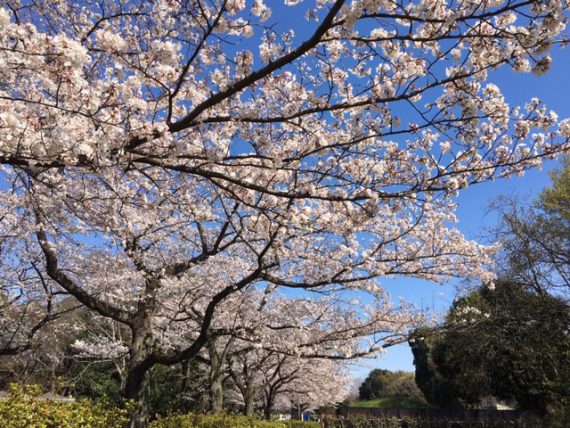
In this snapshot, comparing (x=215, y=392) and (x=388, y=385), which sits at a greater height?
(x=215, y=392)

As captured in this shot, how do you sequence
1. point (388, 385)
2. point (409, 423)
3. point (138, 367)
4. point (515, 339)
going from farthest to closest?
point (388, 385) < point (409, 423) < point (515, 339) < point (138, 367)

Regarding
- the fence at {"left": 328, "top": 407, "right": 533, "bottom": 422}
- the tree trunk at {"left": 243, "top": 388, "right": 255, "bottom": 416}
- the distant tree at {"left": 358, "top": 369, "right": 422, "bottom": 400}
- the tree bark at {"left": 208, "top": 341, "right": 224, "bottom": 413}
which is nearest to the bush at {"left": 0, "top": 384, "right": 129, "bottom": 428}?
the tree bark at {"left": 208, "top": 341, "right": 224, "bottom": 413}

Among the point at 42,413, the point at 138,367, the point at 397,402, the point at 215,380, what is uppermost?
the point at 138,367

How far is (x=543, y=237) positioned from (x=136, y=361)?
12.9 metres

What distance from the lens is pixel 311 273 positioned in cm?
847

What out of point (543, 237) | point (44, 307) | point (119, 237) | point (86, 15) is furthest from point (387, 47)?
point (543, 237)

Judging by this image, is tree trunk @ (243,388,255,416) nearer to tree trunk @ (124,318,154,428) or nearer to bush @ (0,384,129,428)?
tree trunk @ (124,318,154,428)

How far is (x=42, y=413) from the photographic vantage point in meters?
4.20

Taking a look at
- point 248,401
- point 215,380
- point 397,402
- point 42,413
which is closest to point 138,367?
point 42,413

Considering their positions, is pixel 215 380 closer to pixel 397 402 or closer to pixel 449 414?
pixel 449 414

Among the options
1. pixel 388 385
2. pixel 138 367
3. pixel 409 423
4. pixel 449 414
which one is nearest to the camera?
pixel 138 367

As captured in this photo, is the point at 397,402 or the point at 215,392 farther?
the point at 397,402

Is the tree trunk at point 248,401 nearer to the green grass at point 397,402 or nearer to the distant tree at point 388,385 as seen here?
the green grass at point 397,402

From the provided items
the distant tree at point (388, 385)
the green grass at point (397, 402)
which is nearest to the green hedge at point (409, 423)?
the green grass at point (397, 402)
